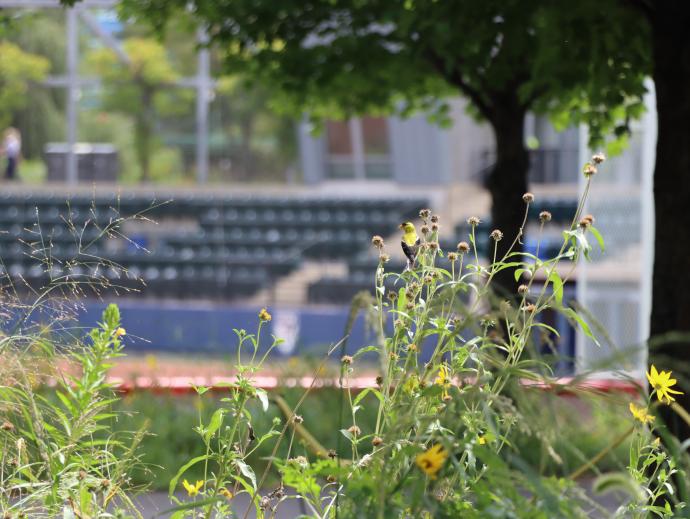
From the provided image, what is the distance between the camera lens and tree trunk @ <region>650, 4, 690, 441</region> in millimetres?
4156

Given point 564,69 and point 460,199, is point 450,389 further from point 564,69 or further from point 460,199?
point 460,199

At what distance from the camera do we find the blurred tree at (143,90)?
110 ft

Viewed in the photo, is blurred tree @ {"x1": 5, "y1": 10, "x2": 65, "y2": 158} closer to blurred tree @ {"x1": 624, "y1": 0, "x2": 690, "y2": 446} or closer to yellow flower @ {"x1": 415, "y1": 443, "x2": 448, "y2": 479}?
blurred tree @ {"x1": 624, "y1": 0, "x2": 690, "y2": 446}

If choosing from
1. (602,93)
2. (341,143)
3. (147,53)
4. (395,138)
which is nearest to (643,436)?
(602,93)

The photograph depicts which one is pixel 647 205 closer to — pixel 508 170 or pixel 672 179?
pixel 508 170

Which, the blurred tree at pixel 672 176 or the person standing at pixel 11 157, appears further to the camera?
the person standing at pixel 11 157

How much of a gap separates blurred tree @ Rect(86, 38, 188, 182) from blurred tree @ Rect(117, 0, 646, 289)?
26184mm

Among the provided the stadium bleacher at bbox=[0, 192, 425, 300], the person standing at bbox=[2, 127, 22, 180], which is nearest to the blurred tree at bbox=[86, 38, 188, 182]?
the person standing at bbox=[2, 127, 22, 180]

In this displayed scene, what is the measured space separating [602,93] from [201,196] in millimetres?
18429

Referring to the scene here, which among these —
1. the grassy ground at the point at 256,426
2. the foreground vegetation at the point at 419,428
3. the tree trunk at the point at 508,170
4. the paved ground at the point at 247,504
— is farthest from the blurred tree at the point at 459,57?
the foreground vegetation at the point at 419,428

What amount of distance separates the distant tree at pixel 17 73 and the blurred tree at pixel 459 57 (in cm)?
2573

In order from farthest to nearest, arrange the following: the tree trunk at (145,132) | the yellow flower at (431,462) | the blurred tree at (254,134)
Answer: the tree trunk at (145,132), the blurred tree at (254,134), the yellow flower at (431,462)

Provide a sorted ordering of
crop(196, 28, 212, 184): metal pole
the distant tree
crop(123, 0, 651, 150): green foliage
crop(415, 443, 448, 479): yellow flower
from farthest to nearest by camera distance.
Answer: the distant tree
crop(196, 28, 212, 184): metal pole
crop(123, 0, 651, 150): green foliage
crop(415, 443, 448, 479): yellow flower

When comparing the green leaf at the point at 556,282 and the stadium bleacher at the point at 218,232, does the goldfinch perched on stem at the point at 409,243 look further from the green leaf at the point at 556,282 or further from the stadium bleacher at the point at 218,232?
the stadium bleacher at the point at 218,232
